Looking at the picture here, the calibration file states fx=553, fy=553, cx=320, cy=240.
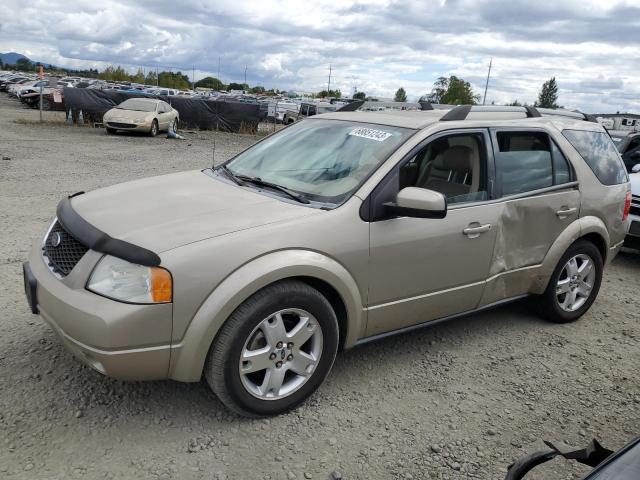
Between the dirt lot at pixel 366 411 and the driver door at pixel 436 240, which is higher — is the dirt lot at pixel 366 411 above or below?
below

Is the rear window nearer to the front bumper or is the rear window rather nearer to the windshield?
the windshield

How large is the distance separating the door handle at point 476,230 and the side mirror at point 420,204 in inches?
22.4

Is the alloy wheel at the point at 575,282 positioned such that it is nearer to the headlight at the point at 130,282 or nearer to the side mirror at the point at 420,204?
the side mirror at the point at 420,204

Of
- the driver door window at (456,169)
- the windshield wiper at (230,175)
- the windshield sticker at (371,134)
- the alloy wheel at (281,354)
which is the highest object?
the windshield sticker at (371,134)

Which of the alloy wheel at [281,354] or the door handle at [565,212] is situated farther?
the door handle at [565,212]

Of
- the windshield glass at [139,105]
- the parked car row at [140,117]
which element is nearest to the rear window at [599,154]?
the parked car row at [140,117]

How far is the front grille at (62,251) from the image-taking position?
9.59 ft

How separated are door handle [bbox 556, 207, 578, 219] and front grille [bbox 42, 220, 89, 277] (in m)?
3.40

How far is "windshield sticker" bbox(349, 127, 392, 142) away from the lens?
366 cm

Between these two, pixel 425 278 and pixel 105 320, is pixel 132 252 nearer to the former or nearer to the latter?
pixel 105 320

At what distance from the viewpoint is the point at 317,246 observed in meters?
3.04

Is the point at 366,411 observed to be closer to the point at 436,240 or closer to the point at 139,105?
the point at 436,240

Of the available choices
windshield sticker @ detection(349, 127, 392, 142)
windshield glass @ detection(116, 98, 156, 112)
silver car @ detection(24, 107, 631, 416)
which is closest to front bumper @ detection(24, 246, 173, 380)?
silver car @ detection(24, 107, 631, 416)

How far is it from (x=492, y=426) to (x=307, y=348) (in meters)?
1.18
